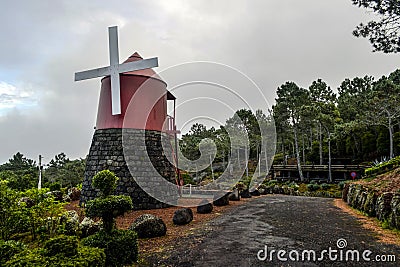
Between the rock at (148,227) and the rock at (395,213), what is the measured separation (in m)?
6.03

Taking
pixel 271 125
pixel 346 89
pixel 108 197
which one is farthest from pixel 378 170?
pixel 346 89

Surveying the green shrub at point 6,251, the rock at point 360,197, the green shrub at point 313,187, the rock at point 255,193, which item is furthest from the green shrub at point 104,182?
the green shrub at point 313,187

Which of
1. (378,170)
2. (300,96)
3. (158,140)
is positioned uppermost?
(300,96)

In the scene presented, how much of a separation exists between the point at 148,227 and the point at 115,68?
716 cm

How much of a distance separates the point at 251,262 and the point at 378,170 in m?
13.3

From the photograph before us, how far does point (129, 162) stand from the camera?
11.7 metres

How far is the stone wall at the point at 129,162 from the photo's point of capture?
11.6 metres

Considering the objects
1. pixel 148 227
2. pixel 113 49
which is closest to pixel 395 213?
pixel 148 227

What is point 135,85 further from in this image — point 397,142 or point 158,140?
point 397,142

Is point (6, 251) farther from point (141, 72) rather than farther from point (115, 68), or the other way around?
point (141, 72)

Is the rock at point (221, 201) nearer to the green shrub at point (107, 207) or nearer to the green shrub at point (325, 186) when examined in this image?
the green shrub at point (107, 207)

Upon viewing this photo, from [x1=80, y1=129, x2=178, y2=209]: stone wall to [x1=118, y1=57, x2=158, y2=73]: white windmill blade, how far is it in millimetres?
2527

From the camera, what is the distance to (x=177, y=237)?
729 centimetres

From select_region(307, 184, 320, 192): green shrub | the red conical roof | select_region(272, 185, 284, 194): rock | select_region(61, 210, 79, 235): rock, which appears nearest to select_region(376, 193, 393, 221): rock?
select_region(61, 210, 79, 235): rock
